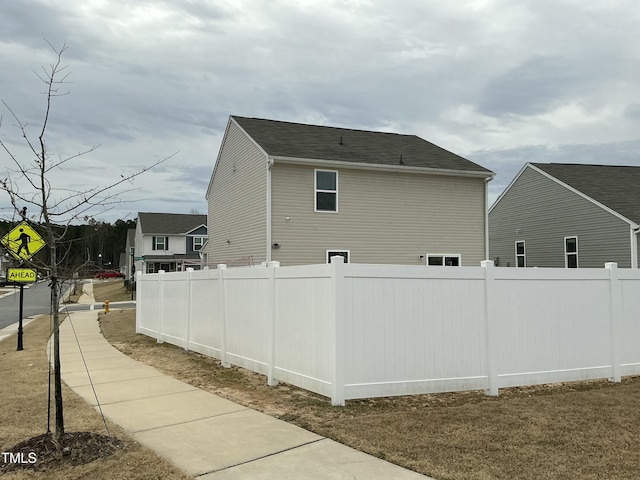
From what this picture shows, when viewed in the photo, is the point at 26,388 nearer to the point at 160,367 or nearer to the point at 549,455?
the point at 160,367

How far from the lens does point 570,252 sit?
2202 centimetres

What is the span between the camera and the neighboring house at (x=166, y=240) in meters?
51.2

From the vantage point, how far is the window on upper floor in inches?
2036

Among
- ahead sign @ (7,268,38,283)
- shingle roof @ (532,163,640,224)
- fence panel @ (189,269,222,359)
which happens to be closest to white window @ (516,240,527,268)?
shingle roof @ (532,163,640,224)

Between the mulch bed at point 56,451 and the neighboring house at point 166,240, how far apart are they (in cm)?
4589

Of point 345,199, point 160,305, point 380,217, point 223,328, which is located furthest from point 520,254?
point 223,328

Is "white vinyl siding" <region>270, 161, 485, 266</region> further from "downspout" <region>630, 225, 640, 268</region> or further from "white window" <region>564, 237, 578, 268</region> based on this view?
"downspout" <region>630, 225, 640, 268</region>

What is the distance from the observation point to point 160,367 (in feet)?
33.6

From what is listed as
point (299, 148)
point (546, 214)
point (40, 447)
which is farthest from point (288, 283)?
point (546, 214)

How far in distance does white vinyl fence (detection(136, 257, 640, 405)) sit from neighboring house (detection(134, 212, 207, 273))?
1731 inches

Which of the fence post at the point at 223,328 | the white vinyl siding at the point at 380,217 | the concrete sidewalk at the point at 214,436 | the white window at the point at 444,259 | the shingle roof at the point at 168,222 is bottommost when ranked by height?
the concrete sidewalk at the point at 214,436

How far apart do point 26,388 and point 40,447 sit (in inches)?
142

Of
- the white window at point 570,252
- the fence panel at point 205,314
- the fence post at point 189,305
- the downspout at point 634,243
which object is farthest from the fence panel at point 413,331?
A: the white window at point 570,252

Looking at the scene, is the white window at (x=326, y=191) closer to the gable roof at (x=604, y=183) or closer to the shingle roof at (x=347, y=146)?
the shingle roof at (x=347, y=146)
